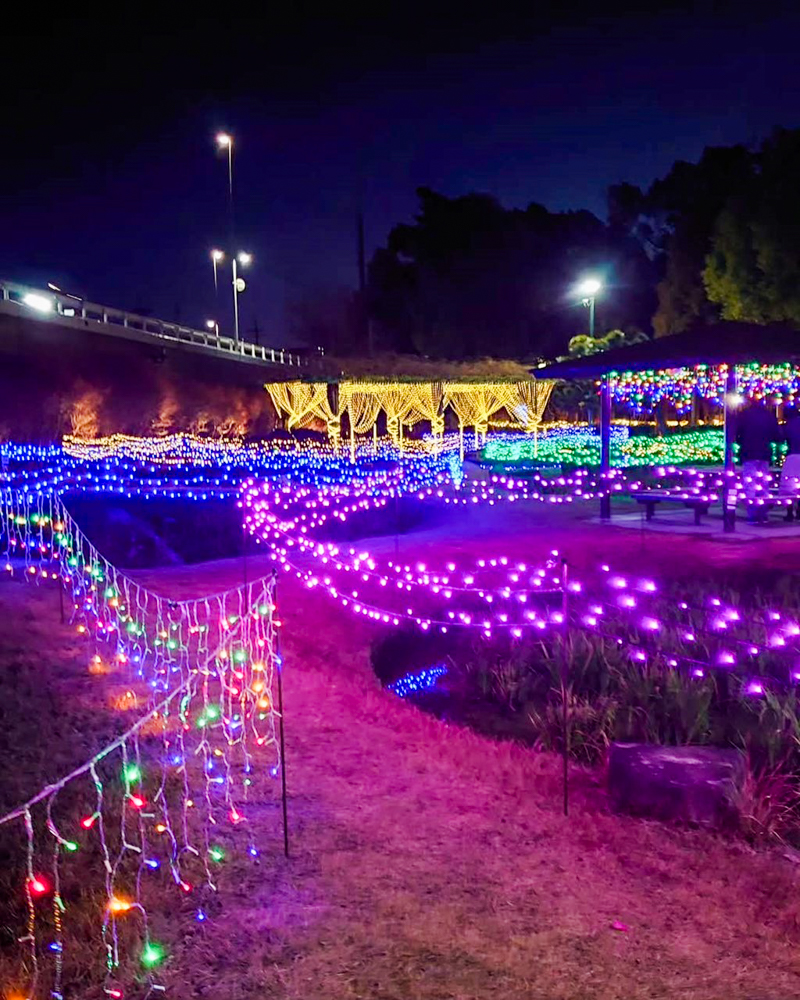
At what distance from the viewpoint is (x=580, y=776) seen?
4.76 m

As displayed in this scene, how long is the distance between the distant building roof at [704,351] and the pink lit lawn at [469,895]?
23.4ft

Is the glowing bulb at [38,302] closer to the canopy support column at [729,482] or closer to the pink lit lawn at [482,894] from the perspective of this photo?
the canopy support column at [729,482]

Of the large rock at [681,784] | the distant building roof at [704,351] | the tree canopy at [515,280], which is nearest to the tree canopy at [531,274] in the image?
the tree canopy at [515,280]

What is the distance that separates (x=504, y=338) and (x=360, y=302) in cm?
890

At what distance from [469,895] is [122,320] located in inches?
969

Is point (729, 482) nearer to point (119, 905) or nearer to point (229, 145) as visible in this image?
point (119, 905)

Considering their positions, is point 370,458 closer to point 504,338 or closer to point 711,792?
point 711,792

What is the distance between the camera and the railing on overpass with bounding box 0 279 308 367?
64.4 feet

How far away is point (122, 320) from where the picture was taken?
25609 millimetres

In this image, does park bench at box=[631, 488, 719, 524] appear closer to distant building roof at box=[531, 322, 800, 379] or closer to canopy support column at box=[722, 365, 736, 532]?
canopy support column at box=[722, 365, 736, 532]

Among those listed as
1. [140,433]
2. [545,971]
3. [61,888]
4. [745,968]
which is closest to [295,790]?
[61,888]

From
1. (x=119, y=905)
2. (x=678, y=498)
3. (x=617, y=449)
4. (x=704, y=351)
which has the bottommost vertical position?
(x=119, y=905)

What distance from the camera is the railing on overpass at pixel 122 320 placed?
19625 millimetres

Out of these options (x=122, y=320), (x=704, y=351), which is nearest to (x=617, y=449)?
(x=704, y=351)
